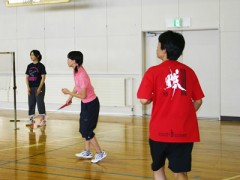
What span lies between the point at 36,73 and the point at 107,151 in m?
3.25

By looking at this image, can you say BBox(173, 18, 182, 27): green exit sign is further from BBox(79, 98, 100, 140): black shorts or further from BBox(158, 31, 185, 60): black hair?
BBox(158, 31, 185, 60): black hair

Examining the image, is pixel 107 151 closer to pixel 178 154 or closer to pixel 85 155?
pixel 85 155

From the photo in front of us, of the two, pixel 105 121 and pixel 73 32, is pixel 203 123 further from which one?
pixel 73 32

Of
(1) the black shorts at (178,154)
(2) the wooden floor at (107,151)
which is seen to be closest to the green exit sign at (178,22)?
(2) the wooden floor at (107,151)

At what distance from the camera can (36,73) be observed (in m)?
8.70

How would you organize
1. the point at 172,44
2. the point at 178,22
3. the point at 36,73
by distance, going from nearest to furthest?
the point at 172,44 → the point at 36,73 → the point at 178,22

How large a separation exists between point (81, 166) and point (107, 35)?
21.3 feet

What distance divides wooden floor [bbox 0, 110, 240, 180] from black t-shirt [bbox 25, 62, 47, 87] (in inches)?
41.0

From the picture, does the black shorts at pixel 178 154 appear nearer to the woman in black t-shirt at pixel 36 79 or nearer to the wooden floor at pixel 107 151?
the wooden floor at pixel 107 151

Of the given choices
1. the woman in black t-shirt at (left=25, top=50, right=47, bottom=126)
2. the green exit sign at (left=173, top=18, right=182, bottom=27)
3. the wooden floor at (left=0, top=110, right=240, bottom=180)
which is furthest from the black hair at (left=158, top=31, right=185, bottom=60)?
the green exit sign at (left=173, top=18, right=182, bottom=27)

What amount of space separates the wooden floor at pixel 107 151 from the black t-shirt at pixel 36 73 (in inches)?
41.0

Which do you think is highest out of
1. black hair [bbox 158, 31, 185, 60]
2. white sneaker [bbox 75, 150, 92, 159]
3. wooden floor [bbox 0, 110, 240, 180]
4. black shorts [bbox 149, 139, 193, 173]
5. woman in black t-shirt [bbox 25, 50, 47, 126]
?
black hair [bbox 158, 31, 185, 60]

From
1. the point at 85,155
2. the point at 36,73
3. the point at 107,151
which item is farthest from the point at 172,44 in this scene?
the point at 36,73

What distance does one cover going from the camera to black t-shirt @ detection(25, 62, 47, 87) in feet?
28.5
